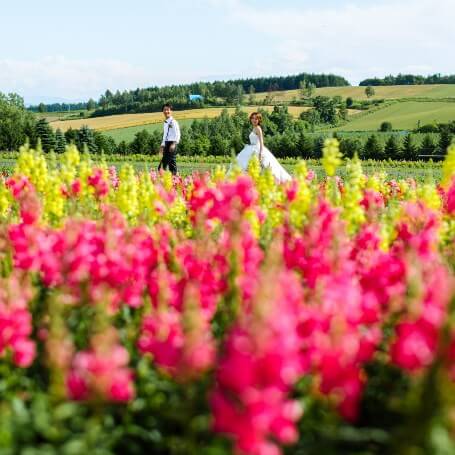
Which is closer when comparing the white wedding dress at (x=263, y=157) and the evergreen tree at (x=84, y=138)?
the white wedding dress at (x=263, y=157)

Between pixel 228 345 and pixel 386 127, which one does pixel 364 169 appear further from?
pixel 386 127

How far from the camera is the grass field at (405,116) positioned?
244 ft

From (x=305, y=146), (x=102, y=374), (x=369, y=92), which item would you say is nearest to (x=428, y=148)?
(x=305, y=146)

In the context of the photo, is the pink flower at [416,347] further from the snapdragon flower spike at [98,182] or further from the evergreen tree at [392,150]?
the evergreen tree at [392,150]

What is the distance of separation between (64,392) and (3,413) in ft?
1.32

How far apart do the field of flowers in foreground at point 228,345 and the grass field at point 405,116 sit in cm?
7161

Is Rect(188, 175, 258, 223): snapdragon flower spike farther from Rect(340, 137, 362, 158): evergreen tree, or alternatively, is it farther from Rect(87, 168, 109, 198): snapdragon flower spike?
Rect(340, 137, 362, 158): evergreen tree

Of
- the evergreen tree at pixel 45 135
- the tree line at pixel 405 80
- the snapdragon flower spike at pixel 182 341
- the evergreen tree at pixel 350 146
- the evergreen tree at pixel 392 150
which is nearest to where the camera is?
the snapdragon flower spike at pixel 182 341

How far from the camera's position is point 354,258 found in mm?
4645

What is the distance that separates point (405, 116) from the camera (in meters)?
79.8

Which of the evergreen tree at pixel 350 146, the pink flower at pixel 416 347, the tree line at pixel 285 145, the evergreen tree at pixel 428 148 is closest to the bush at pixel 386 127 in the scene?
the tree line at pixel 285 145

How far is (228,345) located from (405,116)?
3214 inches

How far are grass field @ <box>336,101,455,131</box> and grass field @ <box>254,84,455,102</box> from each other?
33.3 ft

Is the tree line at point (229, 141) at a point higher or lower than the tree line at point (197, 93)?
lower
